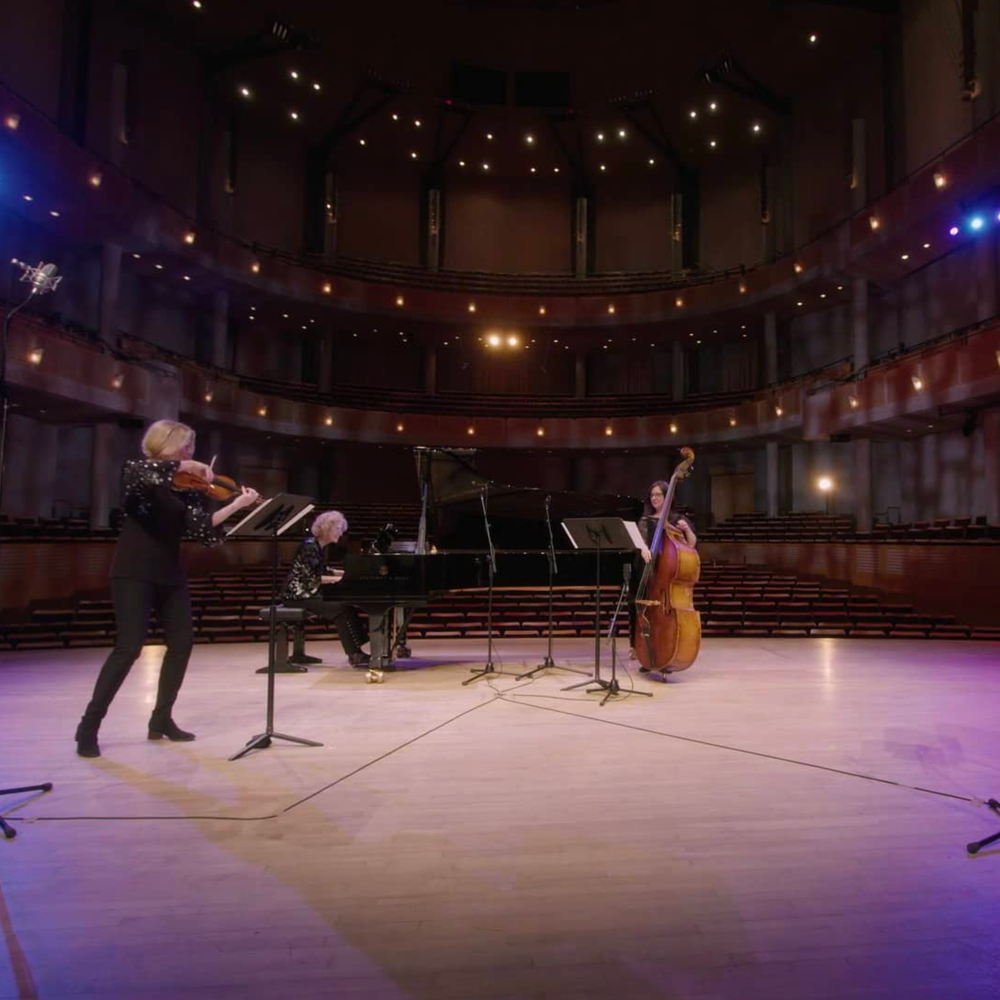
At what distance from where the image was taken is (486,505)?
5.36 metres

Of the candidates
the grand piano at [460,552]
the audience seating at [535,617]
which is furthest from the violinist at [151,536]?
the audience seating at [535,617]

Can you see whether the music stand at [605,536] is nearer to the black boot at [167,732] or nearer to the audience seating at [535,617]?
the black boot at [167,732]

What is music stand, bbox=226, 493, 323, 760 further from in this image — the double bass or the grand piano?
the double bass

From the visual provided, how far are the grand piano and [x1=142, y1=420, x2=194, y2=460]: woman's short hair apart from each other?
6.93 ft

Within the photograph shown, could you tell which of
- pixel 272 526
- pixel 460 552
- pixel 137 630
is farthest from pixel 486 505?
pixel 137 630

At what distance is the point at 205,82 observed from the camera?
16.6 meters

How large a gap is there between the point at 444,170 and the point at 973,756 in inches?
813

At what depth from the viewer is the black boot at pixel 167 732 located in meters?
3.36

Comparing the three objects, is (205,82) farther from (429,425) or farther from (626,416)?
(626,416)

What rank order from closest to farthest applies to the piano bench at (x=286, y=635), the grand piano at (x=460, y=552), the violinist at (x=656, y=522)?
the violinist at (x=656, y=522), the piano bench at (x=286, y=635), the grand piano at (x=460, y=552)

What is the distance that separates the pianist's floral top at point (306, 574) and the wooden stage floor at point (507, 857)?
1324mm

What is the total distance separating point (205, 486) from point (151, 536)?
0.33 meters

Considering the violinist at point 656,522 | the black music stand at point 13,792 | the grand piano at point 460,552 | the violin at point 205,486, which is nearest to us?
the black music stand at point 13,792

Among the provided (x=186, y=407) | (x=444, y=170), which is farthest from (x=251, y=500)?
(x=444, y=170)
